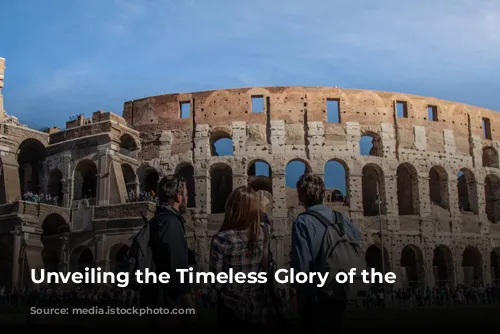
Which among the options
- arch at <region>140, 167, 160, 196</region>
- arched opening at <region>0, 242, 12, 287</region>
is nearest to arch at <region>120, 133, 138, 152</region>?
arch at <region>140, 167, 160, 196</region>

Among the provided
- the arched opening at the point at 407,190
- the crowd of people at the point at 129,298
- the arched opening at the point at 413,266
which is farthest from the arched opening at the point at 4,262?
the arched opening at the point at 407,190

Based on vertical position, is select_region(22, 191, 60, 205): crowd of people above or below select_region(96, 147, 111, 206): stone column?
below

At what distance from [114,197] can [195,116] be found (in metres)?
6.34

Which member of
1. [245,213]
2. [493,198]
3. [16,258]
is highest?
[493,198]

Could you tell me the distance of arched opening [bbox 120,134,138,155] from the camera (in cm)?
3122

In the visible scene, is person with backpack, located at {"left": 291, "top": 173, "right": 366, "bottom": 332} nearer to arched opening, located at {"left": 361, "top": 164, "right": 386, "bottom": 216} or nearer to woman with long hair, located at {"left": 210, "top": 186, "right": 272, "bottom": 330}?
woman with long hair, located at {"left": 210, "top": 186, "right": 272, "bottom": 330}

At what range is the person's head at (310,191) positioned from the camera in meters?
4.70

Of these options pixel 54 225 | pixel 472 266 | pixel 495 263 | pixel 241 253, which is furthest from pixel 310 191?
pixel 495 263

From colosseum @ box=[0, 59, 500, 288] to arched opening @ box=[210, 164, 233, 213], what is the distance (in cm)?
13

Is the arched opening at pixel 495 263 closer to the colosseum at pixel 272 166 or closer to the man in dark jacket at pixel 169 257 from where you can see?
the colosseum at pixel 272 166

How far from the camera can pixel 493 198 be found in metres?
35.3

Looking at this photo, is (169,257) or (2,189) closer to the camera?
(169,257)

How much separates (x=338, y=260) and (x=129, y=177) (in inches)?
1104

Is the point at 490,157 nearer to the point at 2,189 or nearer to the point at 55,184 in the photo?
the point at 55,184
